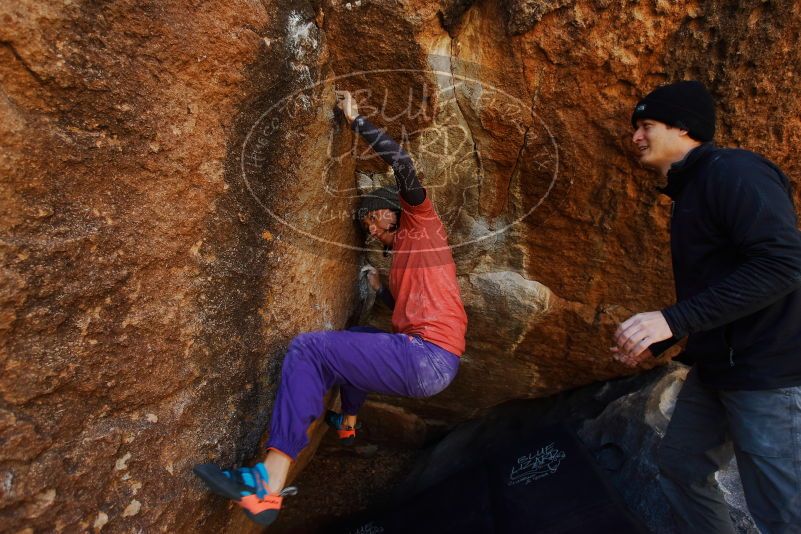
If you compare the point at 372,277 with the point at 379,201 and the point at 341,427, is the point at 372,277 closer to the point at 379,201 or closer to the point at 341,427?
the point at 379,201

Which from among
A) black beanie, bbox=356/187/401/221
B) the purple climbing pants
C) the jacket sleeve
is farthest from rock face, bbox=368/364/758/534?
black beanie, bbox=356/187/401/221

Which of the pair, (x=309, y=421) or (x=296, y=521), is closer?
(x=309, y=421)

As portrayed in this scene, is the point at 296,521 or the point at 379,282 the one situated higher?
the point at 379,282

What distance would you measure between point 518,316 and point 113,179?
6.96 feet

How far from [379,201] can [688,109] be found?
1.35 metres

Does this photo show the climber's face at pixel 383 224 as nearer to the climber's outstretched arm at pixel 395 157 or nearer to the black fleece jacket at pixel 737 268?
the climber's outstretched arm at pixel 395 157

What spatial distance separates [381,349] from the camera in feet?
7.49

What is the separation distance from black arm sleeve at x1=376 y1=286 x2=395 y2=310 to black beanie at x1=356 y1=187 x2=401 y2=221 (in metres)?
0.42

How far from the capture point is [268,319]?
7.70 ft

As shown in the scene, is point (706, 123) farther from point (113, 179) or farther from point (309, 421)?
point (113, 179)

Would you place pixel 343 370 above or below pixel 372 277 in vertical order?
below

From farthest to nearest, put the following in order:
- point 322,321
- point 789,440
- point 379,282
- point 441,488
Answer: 1. point 441,488
2. point 379,282
3. point 322,321
4. point 789,440

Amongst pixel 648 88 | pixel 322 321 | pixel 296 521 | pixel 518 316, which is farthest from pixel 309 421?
pixel 296 521

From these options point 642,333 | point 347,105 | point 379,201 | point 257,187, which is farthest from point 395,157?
point 642,333
